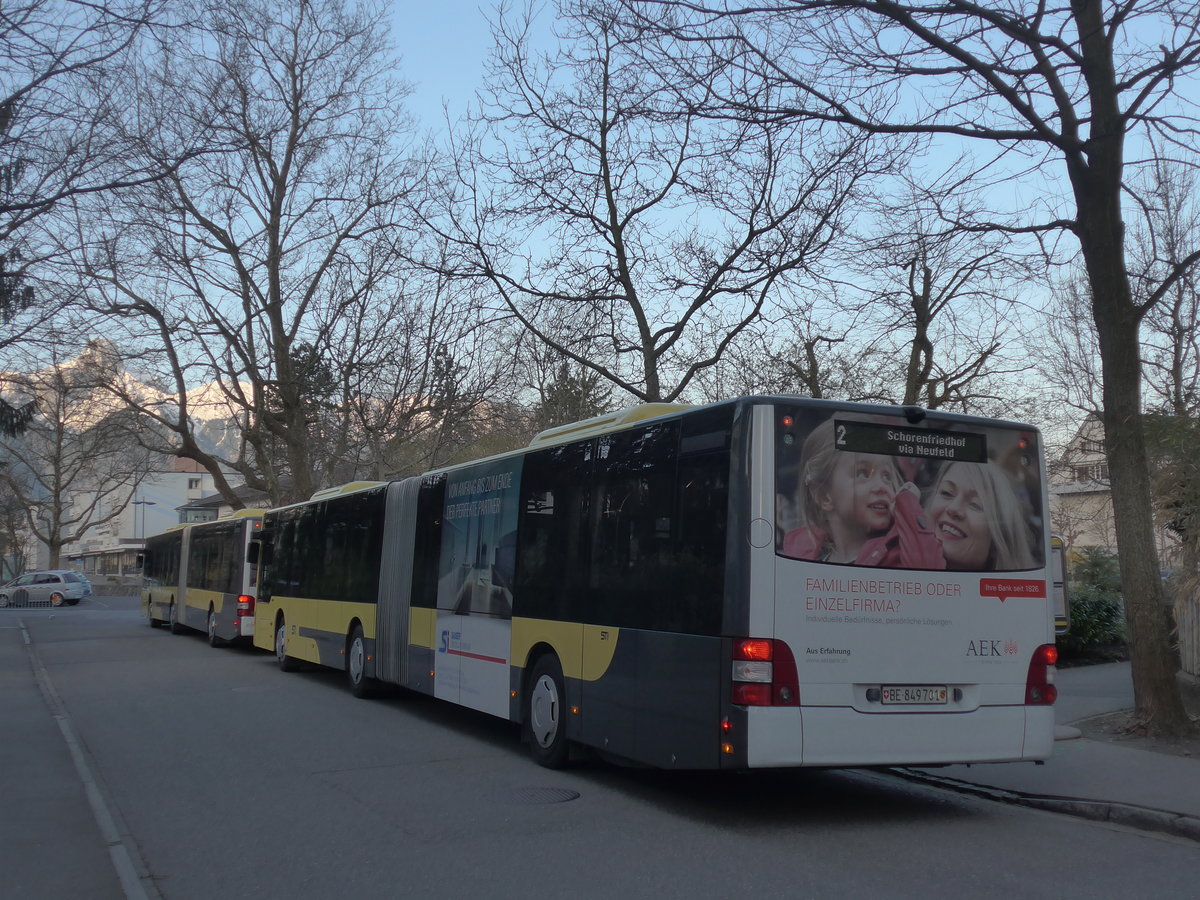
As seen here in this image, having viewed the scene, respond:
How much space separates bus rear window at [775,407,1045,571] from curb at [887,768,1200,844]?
1.77m

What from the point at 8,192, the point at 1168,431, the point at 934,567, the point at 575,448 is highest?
the point at 8,192

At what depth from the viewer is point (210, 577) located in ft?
92.6

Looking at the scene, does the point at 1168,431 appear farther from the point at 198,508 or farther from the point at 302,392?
the point at 198,508

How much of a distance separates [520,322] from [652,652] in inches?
426

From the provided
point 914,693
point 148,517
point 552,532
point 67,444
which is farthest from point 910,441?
point 148,517

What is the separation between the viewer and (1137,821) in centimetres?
784

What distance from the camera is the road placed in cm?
630

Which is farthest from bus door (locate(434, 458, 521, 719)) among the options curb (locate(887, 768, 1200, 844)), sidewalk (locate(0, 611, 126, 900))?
curb (locate(887, 768, 1200, 844))

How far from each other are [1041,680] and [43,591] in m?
61.7

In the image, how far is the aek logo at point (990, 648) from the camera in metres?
8.02

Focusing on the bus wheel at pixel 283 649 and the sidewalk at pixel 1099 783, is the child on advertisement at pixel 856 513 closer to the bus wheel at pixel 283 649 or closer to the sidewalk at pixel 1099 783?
the sidewalk at pixel 1099 783

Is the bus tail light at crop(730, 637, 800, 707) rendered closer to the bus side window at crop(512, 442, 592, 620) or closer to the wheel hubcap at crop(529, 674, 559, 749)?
the bus side window at crop(512, 442, 592, 620)

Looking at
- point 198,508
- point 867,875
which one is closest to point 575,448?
point 867,875

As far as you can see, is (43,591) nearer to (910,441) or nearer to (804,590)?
(804,590)
